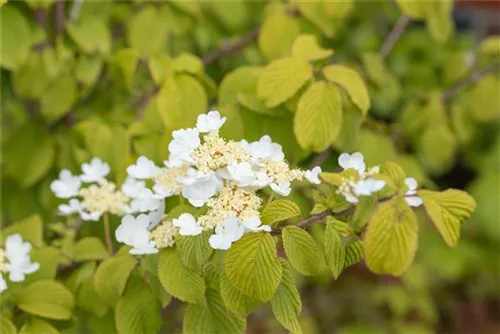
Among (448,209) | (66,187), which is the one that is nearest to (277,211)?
(448,209)

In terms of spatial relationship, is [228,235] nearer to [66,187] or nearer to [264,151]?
[264,151]

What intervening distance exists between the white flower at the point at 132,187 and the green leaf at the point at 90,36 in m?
0.43

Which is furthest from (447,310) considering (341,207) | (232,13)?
(341,207)

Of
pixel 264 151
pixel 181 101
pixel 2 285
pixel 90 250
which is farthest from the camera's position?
pixel 181 101

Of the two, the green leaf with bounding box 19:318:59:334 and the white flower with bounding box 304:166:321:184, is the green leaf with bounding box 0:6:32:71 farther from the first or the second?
the white flower with bounding box 304:166:321:184

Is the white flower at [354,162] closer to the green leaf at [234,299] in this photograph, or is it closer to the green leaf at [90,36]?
the green leaf at [234,299]

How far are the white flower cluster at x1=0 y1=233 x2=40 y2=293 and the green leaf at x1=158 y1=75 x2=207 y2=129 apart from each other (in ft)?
1.04

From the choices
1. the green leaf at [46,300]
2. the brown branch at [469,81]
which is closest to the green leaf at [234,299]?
the green leaf at [46,300]

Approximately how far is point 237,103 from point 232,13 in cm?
46

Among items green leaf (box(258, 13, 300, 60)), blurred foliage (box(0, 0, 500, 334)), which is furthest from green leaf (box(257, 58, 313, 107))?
green leaf (box(258, 13, 300, 60))

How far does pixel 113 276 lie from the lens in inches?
43.1

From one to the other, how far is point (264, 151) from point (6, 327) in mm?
447

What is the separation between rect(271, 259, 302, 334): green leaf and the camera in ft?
3.06

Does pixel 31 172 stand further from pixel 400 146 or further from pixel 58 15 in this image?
pixel 400 146
